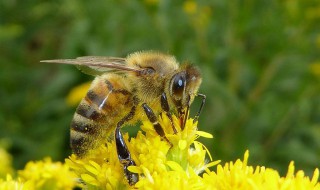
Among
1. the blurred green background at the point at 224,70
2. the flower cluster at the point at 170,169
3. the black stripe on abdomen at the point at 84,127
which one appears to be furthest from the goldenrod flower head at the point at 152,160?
the blurred green background at the point at 224,70

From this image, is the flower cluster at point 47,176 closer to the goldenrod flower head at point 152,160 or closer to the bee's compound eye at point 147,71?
the goldenrod flower head at point 152,160

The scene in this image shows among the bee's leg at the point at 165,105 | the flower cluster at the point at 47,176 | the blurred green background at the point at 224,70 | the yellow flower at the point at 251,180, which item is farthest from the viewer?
the blurred green background at the point at 224,70

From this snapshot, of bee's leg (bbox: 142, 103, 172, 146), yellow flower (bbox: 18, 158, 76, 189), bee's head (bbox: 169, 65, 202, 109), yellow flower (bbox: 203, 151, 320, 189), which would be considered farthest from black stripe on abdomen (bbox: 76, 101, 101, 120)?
yellow flower (bbox: 203, 151, 320, 189)

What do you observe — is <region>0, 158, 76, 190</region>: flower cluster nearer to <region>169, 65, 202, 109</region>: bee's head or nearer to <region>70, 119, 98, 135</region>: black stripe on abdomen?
<region>70, 119, 98, 135</region>: black stripe on abdomen

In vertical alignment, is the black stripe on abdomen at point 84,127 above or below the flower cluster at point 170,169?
above

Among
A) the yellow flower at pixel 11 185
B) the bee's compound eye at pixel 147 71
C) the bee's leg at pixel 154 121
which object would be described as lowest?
the yellow flower at pixel 11 185

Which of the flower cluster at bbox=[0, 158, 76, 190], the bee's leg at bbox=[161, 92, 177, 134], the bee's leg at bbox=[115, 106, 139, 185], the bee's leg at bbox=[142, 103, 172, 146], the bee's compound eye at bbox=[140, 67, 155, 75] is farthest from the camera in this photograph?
the flower cluster at bbox=[0, 158, 76, 190]
